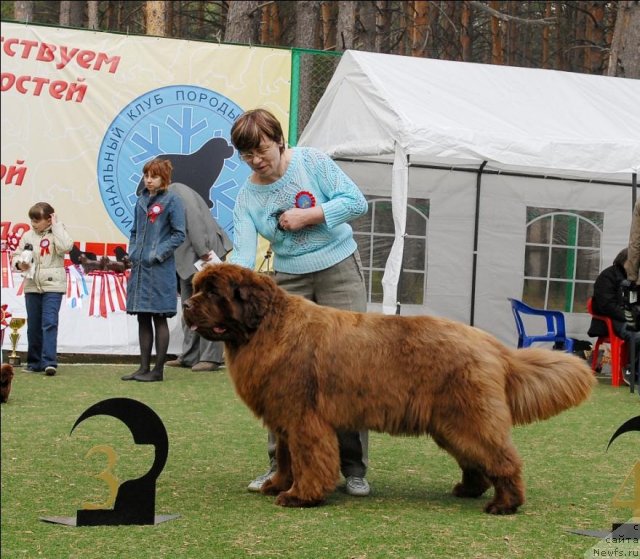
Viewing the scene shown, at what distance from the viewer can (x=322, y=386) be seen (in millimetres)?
4699

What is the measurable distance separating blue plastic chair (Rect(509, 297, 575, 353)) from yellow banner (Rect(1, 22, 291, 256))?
3.64 m

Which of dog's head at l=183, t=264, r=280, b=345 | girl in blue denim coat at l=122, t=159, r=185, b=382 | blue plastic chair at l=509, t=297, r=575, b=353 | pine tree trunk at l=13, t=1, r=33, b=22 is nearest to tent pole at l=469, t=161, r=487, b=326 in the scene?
blue plastic chair at l=509, t=297, r=575, b=353

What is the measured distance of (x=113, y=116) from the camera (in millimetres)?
11602

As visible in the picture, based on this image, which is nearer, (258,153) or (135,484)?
(135,484)

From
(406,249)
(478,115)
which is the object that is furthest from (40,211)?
(406,249)

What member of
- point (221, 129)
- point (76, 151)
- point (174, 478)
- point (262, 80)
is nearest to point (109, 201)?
point (76, 151)

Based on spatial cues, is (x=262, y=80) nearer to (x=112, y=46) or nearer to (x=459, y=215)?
(x=112, y=46)

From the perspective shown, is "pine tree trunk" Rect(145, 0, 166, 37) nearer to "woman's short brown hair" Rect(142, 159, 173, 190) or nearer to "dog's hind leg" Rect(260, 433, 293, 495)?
"woman's short brown hair" Rect(142, 159, 173, 190)

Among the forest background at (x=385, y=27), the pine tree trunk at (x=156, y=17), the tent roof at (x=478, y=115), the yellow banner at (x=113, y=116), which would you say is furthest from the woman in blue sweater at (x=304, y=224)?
the pine tree trunk at (x=156, y=17)

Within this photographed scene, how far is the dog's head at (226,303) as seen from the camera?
4.65 meters

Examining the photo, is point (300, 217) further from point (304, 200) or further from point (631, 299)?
point (631, 299)

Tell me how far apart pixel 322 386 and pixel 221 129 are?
302 inches

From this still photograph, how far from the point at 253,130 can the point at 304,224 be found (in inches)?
20.4

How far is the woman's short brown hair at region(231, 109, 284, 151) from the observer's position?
16.1 ft
